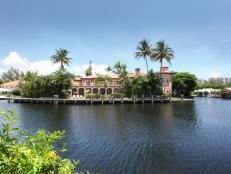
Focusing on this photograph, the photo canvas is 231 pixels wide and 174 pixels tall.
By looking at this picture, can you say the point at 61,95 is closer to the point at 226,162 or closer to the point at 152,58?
the point at 152,58

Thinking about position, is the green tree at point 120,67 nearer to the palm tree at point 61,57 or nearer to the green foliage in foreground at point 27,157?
the palm tree at point 61,57

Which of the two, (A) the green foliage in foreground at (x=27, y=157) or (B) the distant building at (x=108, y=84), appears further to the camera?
(B) the distant building at (x=108, y=84)

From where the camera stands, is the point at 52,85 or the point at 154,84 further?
the point at 154,84

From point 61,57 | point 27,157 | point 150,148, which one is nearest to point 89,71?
point 61,57

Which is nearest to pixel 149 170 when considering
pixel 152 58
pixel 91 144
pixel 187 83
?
pixel 91 144

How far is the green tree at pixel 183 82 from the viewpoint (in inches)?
2886

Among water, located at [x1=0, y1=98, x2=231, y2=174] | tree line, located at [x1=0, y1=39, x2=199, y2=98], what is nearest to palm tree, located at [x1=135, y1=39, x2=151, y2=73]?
tree line, located at [x1=0, y1=39, x2=199, y2=98]

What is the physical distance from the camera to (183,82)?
2886 inches

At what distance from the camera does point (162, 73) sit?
222 feet

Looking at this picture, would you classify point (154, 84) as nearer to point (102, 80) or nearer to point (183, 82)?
point (102, 80)

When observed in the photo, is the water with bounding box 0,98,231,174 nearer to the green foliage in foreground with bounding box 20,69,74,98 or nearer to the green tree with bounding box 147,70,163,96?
the green foliage in foreground with bounding box 20,69,74,98

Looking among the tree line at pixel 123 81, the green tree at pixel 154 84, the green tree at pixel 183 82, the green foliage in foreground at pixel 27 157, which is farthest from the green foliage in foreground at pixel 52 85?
the green foliage in foreground at pixel 27 157

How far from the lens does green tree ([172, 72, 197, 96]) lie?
73.3 metres

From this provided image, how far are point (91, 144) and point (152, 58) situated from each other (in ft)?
167
